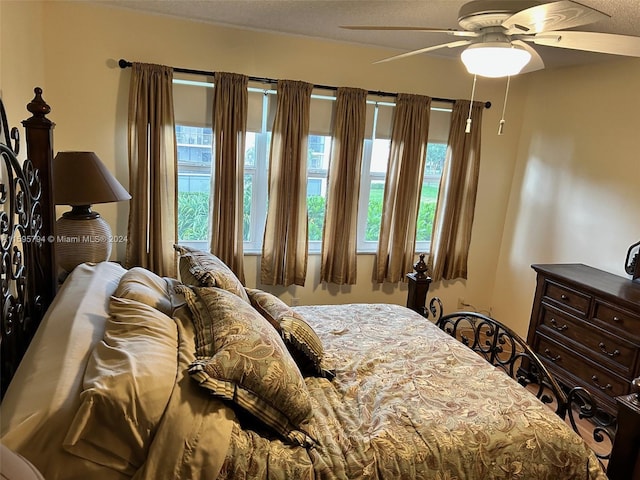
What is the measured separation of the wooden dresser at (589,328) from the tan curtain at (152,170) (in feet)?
9.04

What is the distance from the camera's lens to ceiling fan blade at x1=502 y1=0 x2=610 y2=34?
1.50m

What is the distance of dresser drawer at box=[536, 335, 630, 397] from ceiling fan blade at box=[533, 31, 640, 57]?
1.93 m

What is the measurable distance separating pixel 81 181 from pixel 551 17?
2.31 meters

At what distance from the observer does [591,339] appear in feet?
9.68

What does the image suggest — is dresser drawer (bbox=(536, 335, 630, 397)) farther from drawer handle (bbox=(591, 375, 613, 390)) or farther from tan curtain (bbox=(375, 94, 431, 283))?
tan curtain (bbox=(375, 94, 431, 283))

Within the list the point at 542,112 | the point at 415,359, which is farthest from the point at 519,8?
the point at 542,112

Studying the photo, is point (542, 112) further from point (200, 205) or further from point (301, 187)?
point (200, 205)

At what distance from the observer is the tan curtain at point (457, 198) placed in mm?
3893

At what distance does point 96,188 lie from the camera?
243 cm

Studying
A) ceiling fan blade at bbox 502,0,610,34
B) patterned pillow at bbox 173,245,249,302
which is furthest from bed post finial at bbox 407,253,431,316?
ceiling fan blade at bbox 502,0,610,34

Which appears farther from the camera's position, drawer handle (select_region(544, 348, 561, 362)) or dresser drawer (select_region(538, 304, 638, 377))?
drawer handle (select_region(544, 348, 561, 362))

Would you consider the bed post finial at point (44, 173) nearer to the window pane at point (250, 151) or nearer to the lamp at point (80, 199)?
the lamp at point (80, 199)

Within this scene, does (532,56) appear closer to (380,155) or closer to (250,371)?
(380,155)

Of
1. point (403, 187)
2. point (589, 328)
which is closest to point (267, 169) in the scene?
point (403, 187)
